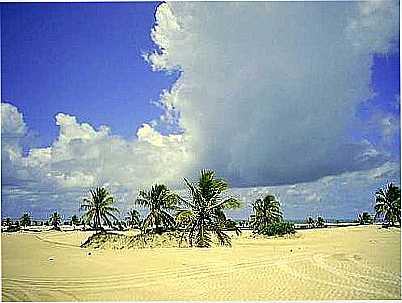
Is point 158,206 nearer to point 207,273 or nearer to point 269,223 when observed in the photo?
point 207,273

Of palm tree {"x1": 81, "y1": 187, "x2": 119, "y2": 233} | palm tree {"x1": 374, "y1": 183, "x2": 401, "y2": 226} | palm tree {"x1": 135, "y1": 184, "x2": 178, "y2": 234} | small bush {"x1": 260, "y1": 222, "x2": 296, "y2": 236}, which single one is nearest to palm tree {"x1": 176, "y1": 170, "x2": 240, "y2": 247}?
palm tree {"x1": 135, "y1": 184, "x2": 178, "y2": 234}

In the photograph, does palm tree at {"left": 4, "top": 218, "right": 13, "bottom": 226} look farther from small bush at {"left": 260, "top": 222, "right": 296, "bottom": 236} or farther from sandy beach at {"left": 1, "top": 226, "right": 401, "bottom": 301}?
small bush at {"left": 260, "top": 222, "right": 296, "bottom": 236}

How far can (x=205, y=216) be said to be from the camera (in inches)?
472

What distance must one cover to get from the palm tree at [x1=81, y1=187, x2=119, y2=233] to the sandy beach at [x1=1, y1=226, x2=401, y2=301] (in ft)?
3.44

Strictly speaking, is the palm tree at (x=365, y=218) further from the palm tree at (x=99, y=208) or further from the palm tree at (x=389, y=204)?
the palm tree at (x=99, y=208)

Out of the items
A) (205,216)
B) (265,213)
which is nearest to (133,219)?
(205,216)

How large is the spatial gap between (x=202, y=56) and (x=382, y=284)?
4.86 meters

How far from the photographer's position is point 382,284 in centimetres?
870

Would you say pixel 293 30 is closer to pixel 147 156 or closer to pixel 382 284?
pixel 147 156

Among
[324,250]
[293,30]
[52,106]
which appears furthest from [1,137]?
[324,250]

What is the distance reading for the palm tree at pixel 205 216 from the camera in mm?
11703

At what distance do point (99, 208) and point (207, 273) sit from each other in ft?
14.5

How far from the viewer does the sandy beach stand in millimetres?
8430

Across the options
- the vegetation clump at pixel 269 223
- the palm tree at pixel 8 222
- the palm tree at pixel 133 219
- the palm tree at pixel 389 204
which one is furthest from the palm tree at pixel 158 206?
the palm tree at pixel 389 204
